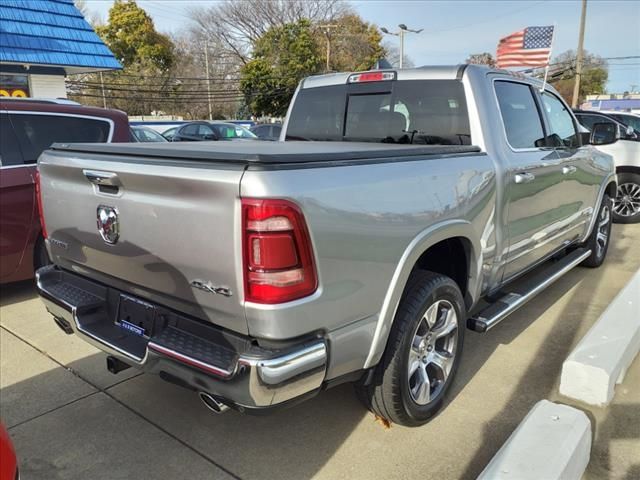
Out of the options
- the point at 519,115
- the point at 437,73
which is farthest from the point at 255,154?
the point at 519,115

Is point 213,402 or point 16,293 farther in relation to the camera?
point 16,293

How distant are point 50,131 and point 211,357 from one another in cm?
395

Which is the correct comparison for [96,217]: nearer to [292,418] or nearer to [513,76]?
[292,418]

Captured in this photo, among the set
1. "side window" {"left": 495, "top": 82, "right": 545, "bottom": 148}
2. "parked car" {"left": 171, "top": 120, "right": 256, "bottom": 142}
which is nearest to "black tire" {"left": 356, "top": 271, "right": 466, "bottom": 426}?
"side window" {"left": 495, "top": 82, "right": 545, "bottom": 148}

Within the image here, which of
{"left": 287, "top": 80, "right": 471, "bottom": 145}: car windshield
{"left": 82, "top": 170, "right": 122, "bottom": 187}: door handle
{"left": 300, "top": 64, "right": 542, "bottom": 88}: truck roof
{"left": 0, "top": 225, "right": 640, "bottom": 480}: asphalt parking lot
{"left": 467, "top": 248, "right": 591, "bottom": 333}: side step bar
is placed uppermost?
{"left": 300, "top": 64, "right": 542, "bottom": 88}: truck roof

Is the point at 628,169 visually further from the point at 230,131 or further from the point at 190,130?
the point at 190,130

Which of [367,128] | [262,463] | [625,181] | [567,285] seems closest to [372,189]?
[262,463]

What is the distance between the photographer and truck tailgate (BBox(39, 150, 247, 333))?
2.05 m

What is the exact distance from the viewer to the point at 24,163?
4840 millimetres

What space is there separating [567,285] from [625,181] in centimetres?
408

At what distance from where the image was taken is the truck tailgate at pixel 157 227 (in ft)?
6.74

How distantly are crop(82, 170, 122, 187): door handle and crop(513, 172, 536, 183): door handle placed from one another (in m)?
2.47

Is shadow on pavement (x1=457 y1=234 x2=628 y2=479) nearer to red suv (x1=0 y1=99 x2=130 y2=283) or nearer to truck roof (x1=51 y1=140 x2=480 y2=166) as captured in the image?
truck roof (x1=51 y1=140 x2=480 y2=166)

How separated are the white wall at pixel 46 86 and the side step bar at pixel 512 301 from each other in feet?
35.3
